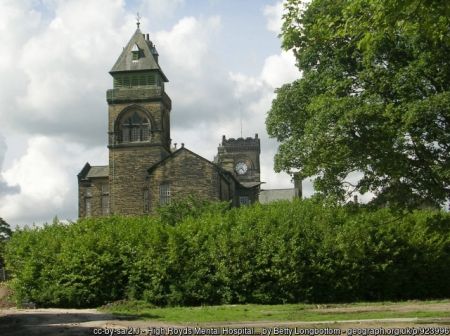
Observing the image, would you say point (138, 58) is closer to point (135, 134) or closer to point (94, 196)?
point (135, 134)

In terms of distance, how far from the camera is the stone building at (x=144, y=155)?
56094mm

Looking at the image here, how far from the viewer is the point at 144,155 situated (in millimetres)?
59125

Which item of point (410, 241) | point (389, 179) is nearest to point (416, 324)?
point (389, 179)

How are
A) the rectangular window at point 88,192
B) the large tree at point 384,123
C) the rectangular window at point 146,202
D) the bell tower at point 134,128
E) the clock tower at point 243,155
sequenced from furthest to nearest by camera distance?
1. the clock tower at point 243,155
2. the rectangular window at point 88,192
3. the bell tower at point 134,128
4. the rectangular window at point 146,202
5. the large tree at point 384,123

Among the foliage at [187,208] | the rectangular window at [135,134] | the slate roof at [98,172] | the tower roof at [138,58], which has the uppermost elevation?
the tower roof at [138,58]

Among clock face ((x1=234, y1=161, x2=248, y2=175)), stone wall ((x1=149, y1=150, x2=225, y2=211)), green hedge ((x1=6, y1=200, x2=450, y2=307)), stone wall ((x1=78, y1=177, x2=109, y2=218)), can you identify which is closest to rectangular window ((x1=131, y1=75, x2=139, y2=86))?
stone wall ((x1=149, y1=150, x2=225, y2=211))

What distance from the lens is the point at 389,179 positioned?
21.9 metres

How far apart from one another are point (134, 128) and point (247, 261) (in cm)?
3589

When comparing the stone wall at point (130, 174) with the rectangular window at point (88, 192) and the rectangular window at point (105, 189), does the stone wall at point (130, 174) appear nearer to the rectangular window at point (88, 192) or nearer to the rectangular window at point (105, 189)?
the rectangular window at point (105, 189)

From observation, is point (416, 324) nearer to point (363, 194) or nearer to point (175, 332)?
point (175, 332)

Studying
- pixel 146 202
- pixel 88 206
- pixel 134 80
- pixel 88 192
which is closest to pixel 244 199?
pixel 146 202

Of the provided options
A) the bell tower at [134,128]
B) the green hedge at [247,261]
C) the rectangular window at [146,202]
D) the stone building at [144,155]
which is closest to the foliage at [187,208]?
the stone building at [144,155]

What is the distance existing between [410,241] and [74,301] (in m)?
15.0

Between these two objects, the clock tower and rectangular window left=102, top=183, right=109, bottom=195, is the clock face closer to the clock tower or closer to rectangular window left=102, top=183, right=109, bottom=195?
the clock tower
